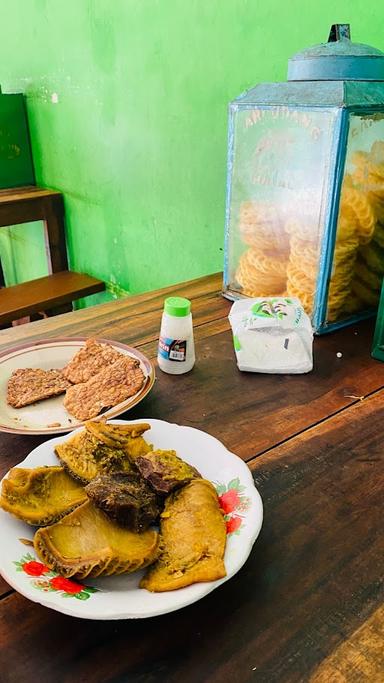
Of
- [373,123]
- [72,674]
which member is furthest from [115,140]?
[72,674]

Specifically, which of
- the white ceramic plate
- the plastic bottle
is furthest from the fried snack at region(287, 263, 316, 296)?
the white ceramic plate

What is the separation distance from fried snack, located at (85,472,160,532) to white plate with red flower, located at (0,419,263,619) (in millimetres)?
53

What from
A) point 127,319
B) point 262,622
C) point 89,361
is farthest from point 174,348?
point 262,622

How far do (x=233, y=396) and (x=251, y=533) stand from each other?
383mm

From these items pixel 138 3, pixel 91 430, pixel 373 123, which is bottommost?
pixel 91 430

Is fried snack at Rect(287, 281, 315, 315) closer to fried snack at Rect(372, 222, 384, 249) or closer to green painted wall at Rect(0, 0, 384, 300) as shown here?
fried snack at Rect(372, 222, 384, 249)

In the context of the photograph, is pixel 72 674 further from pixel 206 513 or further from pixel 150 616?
pixel 206 513

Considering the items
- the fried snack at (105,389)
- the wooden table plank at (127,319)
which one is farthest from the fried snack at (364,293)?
the fried snack at (105,389)

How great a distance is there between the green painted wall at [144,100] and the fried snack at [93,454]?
1.03m

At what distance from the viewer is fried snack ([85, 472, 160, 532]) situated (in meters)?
0.56

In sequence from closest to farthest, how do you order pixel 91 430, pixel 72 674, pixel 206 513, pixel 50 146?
pixel 72 674 → pixel 206 513 → pixel 91 430 → pixel 50 146

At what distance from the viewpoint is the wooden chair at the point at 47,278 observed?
2.10m

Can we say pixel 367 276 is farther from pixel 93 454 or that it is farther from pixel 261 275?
pixel 93 454

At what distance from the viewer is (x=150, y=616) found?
0.48 meters
